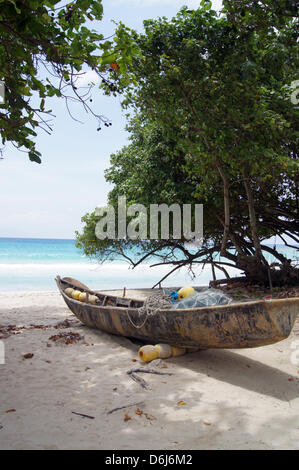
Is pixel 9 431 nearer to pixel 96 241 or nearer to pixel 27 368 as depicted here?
pixel 27 368

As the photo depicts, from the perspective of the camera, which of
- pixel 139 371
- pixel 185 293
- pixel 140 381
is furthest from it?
pixel 185 293

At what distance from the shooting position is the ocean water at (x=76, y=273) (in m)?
21.6

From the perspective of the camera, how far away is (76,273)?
31.1 meters

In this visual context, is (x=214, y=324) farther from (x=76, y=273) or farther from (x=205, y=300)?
(x=76, y=273)

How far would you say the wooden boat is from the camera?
158 inches

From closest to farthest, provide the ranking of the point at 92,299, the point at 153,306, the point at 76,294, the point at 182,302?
the point at 182,302 → the point at 153,306 → the point at 92,299 → the point at 76,294

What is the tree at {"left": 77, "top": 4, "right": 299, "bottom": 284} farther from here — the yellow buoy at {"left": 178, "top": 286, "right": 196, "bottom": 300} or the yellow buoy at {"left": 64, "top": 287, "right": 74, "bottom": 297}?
the yellow buoy at {"left": 64, "top": 287, "right": 74, "bottom": 297}

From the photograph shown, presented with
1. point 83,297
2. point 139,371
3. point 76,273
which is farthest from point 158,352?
point 76,273

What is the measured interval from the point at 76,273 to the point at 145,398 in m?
28.0

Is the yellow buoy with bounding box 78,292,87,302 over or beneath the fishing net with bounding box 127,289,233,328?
beneath

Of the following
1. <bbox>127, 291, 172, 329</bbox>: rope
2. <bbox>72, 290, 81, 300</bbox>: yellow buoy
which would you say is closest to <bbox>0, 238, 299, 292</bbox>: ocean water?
<bbox>72, 290, 81, 300</bbox>: yellow buoy

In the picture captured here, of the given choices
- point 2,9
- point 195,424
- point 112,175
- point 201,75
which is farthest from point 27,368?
point 112,175

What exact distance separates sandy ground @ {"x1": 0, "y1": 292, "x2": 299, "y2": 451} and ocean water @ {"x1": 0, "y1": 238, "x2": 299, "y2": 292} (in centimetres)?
1089

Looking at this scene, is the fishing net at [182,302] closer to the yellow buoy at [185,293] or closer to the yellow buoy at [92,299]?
the yellow buoy at [185,293]
